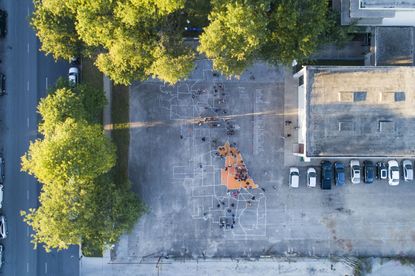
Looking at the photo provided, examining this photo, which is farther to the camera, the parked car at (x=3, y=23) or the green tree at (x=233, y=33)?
the parked car at (x=3, y=23)

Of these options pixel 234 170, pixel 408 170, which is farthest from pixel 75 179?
pixel 408 170

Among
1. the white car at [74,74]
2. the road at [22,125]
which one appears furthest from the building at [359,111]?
the road at [22,125]

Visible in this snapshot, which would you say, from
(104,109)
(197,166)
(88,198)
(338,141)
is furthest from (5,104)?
(338,141)

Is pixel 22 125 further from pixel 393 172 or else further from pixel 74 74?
pixel 393 172

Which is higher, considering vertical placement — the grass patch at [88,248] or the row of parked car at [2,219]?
the row of parked car at [2,219]

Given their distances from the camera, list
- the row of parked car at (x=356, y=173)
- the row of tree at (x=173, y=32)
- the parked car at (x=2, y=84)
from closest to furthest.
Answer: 1. the row of tree at (x=173, y=32)
2. the row of parked car at (x=356, y=173)
3. the parked car at (x=2, y=84)

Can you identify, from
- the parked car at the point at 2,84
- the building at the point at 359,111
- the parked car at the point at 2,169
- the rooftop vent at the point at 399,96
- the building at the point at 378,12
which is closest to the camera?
the building at the point at 378,12

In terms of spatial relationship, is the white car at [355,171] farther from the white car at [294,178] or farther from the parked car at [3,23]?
the parked car at [3,23]

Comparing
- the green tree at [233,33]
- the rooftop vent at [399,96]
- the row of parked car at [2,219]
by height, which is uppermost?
the green tree at [233,33]
